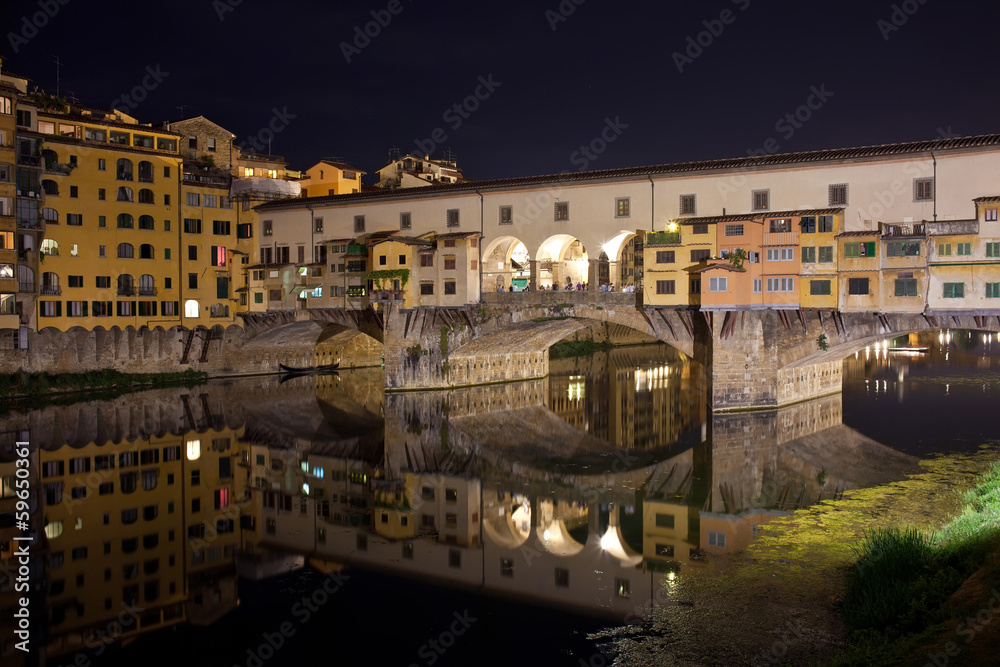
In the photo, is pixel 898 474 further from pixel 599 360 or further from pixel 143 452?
pixel 599 360

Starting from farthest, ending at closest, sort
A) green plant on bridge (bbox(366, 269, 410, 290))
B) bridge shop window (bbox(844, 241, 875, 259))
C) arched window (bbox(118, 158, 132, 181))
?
arched window (bbox(118, 158, 132, 181))
green plant on bridge (bbox(366, 269, 410, 290))
bridge shop window (bbox(844, 241, 875, 259))

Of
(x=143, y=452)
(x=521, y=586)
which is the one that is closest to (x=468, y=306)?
(x=143, y=452)

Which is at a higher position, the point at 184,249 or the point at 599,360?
the point at 184,249

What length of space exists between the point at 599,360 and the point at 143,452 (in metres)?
38.0

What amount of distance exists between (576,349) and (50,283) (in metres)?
38.2

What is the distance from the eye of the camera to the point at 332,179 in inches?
2227

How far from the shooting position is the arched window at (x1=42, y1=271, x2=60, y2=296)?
41550 mm

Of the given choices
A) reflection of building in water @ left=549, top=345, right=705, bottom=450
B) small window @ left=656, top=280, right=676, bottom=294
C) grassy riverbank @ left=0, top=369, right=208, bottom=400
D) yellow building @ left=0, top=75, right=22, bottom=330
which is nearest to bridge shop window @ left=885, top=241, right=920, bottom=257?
small window @ left=656, top=280, right=676, bottom=294

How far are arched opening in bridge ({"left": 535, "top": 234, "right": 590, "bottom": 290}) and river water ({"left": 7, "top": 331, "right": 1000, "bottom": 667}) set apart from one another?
775 cm

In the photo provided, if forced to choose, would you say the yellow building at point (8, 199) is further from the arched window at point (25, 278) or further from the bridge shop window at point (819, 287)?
the bridge shop window at point (819, 287)

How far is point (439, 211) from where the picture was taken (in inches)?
1641

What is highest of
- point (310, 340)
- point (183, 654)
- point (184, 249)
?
point (184, 249)

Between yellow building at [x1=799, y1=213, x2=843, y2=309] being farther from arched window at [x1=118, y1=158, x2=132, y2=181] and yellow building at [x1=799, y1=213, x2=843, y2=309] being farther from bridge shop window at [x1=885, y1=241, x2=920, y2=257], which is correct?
arched window at [x1=118, y1=158, x2=132, y2=181]

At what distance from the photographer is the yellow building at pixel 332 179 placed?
56.3 metres
